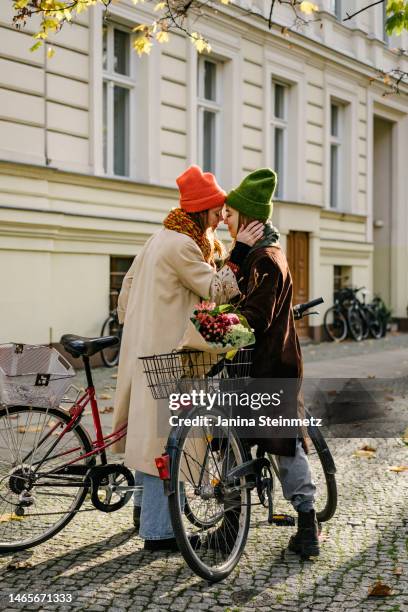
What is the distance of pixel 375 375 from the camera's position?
35.8 feet

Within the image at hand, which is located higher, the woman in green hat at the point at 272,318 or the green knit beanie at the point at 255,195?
the green knit beanie at the point at 255,195

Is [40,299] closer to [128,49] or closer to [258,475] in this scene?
[128,49]

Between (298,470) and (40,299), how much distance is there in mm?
7038

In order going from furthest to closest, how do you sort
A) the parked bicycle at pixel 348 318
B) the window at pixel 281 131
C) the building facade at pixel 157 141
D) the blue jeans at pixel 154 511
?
the parked bicycle at pixel 348 318 → the window at pixel 281 131 → the building facade at pixel 157 141 → the blue jeans at pixel 154 511

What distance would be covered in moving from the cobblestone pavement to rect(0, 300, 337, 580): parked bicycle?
13cm

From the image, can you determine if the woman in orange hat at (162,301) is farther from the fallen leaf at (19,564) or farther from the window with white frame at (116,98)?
the window with white frame at (116,98)

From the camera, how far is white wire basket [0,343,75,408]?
3.83 meters

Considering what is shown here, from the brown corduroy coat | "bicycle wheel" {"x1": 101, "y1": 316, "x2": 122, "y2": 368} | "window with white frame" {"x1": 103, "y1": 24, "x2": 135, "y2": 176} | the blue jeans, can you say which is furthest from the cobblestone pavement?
"window with white frame" {"x1": 103, "y1": 24, "x2": 135, "y2": 176}

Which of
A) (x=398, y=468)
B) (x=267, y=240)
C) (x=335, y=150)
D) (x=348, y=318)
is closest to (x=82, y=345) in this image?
(x=267, y=240)

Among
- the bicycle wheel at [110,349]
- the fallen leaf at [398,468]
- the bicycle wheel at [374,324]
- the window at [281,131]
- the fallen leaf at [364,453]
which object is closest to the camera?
the fallen leaf at [398,468]

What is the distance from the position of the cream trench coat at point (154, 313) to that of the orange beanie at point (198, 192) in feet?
0.56

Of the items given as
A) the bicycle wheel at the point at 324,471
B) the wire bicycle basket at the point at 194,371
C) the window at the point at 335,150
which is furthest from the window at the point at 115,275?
the wire bicycle basket at the point at 194,371

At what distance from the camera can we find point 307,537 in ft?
13.0

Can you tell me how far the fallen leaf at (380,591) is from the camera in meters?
3.50
